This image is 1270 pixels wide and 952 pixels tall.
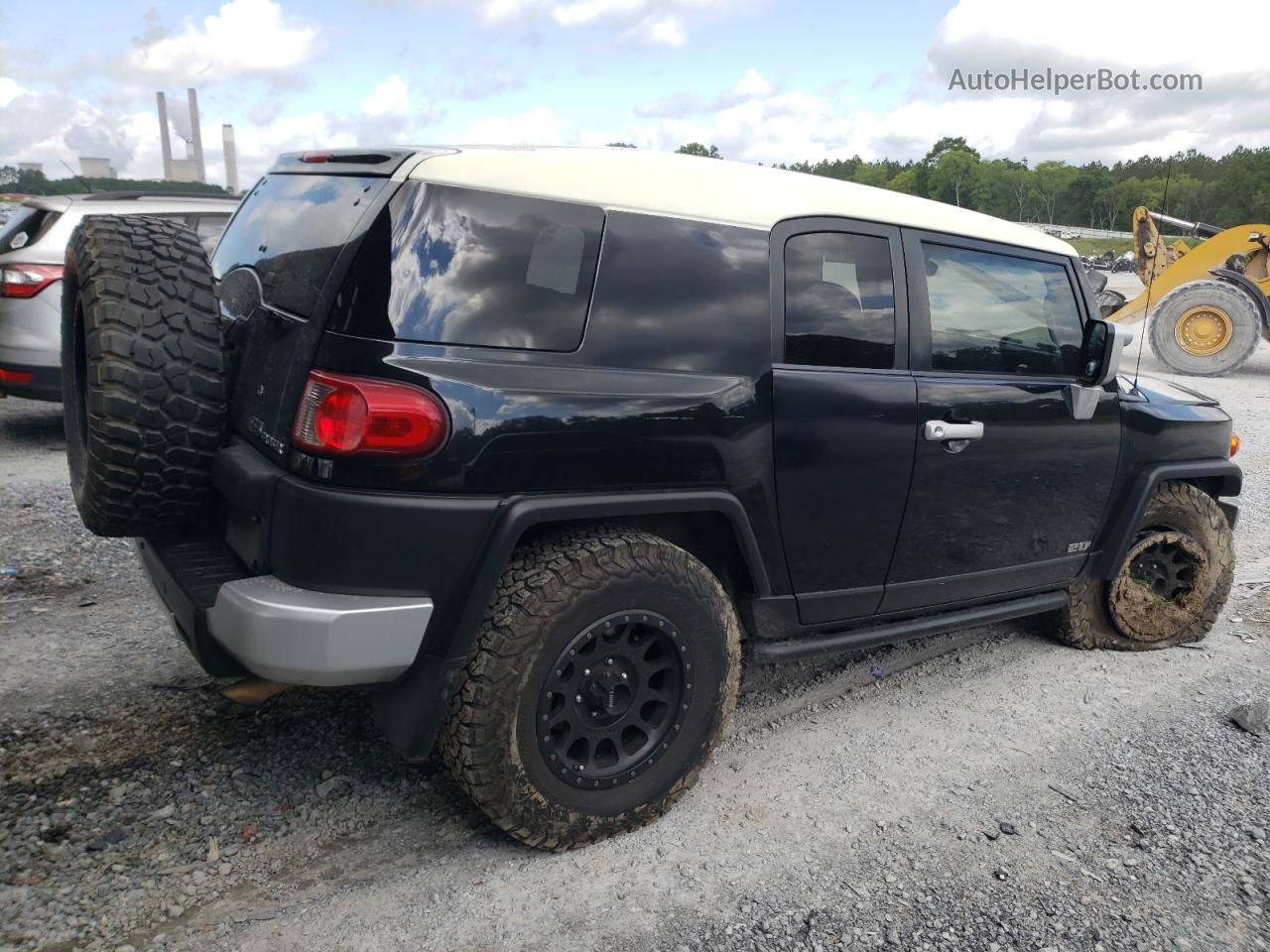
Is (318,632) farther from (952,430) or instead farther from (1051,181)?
(1051,181)

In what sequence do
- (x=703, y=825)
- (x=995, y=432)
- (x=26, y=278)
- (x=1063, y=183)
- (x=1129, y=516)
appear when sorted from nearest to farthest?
(x=703, y=825) < (x=995, y=432) < (x=1129, y=516) < (x=26, y=278) < (x=1063, y=183)

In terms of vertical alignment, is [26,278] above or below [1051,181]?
below

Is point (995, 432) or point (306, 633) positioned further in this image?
point (995, 432)

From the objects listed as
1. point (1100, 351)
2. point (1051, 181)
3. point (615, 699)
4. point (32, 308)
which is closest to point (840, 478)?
point (615, 699)

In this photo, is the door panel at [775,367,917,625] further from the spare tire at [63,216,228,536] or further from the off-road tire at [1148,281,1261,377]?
the off-road tire at [1148,281,1261,377]

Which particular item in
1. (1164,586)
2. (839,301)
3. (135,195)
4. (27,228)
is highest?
(135,195)

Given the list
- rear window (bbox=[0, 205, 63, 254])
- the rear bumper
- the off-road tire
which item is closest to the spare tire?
the rear bumper

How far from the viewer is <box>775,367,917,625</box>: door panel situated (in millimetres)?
2883

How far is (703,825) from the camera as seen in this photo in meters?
2.84

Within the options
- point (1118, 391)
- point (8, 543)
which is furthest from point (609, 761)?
point (8, 543)

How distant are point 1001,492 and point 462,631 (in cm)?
207

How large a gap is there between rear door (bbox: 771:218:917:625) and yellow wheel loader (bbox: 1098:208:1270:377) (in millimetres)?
12326

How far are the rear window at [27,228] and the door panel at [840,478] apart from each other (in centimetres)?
583

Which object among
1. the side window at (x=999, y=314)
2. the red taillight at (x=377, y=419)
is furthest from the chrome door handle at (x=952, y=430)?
the red taillight at (x=377, y=419)
